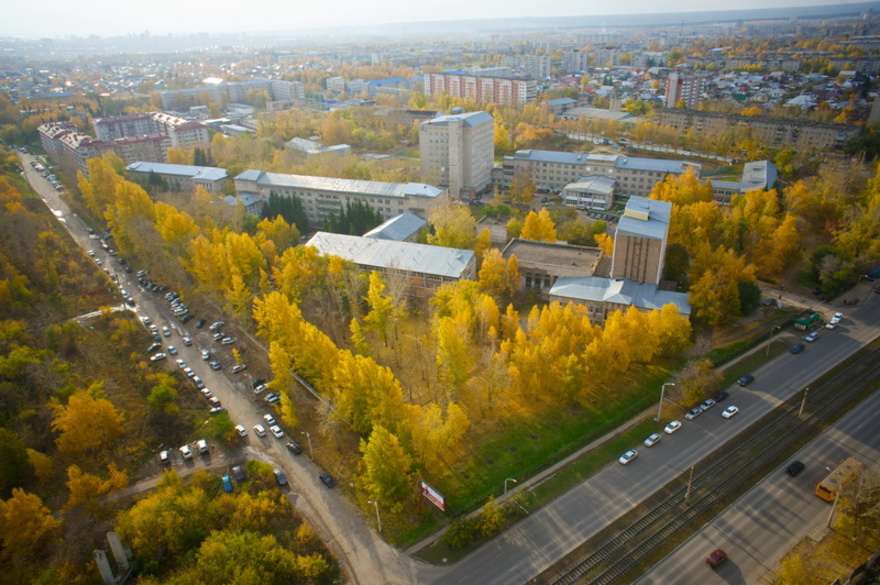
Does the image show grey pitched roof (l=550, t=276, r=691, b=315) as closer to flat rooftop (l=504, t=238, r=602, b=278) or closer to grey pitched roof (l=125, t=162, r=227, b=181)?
flat rooftop (l=504, t=238, r=602, b=278)

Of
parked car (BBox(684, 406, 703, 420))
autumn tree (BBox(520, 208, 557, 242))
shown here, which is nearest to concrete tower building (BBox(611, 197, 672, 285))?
autumn tree (BBox(520, 208, 557, 242))

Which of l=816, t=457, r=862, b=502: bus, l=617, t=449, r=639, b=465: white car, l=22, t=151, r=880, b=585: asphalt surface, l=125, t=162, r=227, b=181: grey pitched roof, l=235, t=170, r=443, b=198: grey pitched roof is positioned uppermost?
l=125, t=162, r=227, b=181: grey pitched roof

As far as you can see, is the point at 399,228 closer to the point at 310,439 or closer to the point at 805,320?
the point at 310,439

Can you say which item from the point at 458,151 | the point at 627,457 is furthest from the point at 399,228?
the point at 627,457

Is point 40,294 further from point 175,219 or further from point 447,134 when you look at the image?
point 447,134

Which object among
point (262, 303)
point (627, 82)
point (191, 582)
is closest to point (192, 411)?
point (262, 303)

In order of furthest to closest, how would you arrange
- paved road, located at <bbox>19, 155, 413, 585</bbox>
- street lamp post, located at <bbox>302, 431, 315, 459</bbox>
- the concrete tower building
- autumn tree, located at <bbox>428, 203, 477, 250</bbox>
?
autumn tree, located at <bbox>428, 203, 477, 250</bbox>, the concrete tower building, street lamp post, located at <bbox>302, 431, 315, 459</bbox>, paved road, located at <bbox>19, 155, 413, 585</bbox>
